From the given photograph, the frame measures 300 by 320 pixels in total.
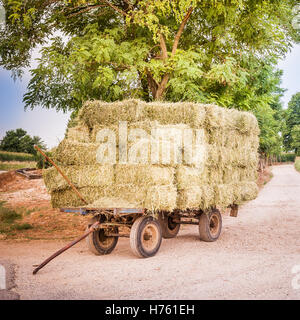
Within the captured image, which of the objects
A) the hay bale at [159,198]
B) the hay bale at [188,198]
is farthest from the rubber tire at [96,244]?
the hay bale at [188,198]

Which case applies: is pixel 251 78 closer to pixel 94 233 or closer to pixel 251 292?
pixel 94 233

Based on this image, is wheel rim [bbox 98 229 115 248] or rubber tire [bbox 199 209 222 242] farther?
rubber tire [bbox 199 209 222 242]

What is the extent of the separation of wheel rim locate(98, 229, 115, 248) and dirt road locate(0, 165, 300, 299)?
25cm

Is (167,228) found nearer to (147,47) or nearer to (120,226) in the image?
(120,226)

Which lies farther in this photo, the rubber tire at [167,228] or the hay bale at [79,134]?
the rubber tire at [167,228]

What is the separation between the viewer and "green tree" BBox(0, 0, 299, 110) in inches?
508

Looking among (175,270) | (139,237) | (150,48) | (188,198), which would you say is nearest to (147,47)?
(150,48)

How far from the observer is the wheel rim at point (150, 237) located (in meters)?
8.19

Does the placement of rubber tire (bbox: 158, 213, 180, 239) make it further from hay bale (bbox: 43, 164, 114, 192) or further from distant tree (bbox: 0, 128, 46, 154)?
distant tree (bbox: 0, 128, 46, 154)

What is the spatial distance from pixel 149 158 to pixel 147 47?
23.4 ft

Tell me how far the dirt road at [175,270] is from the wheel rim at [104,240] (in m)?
0.25

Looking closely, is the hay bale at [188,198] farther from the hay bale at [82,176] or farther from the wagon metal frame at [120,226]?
the hay bale at [82,176]

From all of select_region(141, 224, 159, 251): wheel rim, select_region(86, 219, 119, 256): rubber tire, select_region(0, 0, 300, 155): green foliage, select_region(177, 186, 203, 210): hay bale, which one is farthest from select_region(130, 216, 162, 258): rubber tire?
select_region(0, 0, 300, 155): green foliage

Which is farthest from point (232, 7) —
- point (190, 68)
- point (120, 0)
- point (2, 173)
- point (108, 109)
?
point (2, 173)
